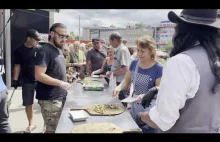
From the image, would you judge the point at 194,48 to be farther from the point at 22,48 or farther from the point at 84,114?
the point at 22,48

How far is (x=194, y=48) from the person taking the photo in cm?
105

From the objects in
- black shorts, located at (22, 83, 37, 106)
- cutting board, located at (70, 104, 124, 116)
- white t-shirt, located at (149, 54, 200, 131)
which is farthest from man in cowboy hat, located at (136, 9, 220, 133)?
black shorts, located at (22, 83, 37, 106)

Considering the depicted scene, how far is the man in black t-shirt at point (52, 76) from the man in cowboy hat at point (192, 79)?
1.27 metres

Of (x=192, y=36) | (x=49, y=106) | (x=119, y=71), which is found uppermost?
(x=192, y=36)

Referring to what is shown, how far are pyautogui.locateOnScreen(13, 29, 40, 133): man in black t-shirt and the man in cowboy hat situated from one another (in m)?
2.41

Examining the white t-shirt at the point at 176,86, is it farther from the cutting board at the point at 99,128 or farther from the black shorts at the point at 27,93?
the black shorts at the point at 27,93

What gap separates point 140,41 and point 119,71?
1291 mm

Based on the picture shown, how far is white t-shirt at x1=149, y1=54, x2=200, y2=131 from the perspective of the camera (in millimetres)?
978

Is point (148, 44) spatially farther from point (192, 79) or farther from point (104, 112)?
point (192, 79)

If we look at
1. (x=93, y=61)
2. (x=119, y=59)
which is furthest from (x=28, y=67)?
(x=93, y=61)

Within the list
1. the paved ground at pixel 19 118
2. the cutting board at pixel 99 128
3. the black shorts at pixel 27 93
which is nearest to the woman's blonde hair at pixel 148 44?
the cutting board at pixel 99 128

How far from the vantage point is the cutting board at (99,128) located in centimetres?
128

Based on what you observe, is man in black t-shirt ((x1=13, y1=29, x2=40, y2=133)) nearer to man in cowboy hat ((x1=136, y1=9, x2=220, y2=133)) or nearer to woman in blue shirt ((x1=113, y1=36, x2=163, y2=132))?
woman in blue shirt ((x1=113, y1=36, x2=163, y2=132))

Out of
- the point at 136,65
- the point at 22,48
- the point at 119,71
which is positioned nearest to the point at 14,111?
the point at 22,48
